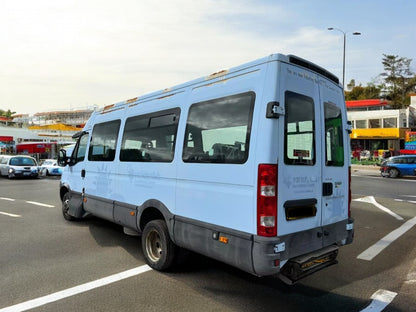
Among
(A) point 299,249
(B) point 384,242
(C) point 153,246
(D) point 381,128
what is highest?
(D) point 381,128

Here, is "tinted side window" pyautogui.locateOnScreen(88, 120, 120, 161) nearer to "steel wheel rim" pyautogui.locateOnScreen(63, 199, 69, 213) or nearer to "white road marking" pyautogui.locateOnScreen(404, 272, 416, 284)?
"steel wheel rim" pyautogui.locateOnScreen(63, 199, 69, 213)

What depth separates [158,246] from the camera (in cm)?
498

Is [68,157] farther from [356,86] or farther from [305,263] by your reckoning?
[356,86]

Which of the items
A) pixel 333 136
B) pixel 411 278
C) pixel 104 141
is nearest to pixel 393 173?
pixel 411 278

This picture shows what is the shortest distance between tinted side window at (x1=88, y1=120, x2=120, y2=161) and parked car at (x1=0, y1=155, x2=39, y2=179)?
744 inches

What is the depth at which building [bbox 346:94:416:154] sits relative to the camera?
44031 millimetres

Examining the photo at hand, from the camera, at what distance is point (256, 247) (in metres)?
3.42

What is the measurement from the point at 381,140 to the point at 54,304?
1920 inches

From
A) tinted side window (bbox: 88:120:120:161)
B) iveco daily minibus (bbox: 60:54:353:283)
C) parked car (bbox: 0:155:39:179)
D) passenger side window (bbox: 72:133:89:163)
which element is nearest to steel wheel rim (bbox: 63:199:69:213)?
passenger side window (bbox: 72:133:89:163)

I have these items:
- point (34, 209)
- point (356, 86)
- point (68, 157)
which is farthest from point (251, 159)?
point (356, 86)

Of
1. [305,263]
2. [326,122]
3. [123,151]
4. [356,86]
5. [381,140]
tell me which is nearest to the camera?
[305,263]

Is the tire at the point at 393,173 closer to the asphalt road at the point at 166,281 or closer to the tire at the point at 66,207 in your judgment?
the asphalt road at the point at 166,281

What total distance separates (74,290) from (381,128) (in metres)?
47.9

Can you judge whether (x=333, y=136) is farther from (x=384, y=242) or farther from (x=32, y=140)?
(x=32, y=140)
